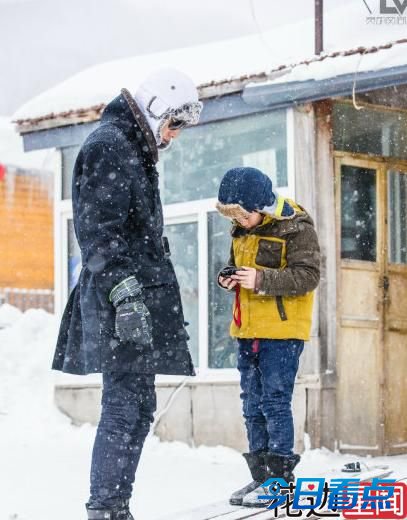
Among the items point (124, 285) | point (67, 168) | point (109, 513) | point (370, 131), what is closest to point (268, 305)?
point (124, 285)

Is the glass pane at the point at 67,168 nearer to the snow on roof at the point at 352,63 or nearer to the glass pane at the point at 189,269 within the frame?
the glass pane at the point at 189,269

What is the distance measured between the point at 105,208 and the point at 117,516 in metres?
1.22

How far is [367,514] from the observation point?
4.15m

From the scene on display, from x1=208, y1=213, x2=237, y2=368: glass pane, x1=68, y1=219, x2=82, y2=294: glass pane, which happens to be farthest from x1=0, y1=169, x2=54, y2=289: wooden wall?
x1=208, y1=213, x2=237, y2=368: glass pane

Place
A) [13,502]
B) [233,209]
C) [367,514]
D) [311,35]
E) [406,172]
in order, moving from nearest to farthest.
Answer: [367,514] → [233,209] → [13,502] → [406,172] → [311,35]

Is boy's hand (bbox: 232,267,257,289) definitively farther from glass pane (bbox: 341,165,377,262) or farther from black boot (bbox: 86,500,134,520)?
glass pane (bbox: 341,165,377,262)

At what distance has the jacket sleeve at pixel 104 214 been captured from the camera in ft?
12.7

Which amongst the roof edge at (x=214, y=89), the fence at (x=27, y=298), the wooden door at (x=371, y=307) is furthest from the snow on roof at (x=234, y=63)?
the fence at (x=27, y=298)

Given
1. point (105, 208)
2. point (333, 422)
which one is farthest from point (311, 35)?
point (105, 208)

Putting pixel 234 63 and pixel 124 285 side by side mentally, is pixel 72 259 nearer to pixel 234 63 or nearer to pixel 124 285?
pixel 234 63

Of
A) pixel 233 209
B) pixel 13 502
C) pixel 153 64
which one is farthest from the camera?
pixel 153 64

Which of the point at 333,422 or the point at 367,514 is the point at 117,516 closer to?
the point at 367,514

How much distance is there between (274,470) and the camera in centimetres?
459

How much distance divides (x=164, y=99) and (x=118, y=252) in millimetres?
720
